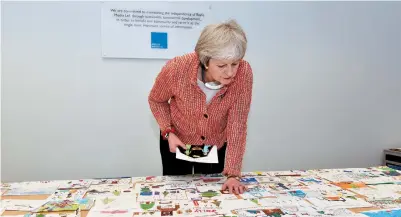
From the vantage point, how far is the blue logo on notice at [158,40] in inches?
96.0

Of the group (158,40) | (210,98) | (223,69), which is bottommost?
(210,98)

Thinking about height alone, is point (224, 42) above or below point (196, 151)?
above

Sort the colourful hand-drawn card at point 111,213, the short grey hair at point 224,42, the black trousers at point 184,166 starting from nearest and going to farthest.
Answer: the colourful hand-drawn card at point 111,213 < the short grey hair at point 224,42 < the black trousers at point 184,166

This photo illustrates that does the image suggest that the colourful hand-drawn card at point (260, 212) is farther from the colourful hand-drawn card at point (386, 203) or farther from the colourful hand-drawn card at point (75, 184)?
the colourful hand-drawn card at point (75, 184)

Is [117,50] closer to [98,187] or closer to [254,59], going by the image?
[254,59]

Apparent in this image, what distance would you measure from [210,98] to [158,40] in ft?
3.77

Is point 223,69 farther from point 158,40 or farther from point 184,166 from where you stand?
point 158,40

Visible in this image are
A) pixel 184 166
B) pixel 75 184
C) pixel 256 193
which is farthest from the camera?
pixel 184 166

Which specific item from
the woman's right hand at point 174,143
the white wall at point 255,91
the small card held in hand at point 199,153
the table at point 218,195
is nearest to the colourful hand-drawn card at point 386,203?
the table at point 218,195

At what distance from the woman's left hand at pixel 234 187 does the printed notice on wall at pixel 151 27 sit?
1.36 metres

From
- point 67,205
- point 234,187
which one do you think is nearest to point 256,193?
point 234,187

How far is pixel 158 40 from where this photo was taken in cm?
245

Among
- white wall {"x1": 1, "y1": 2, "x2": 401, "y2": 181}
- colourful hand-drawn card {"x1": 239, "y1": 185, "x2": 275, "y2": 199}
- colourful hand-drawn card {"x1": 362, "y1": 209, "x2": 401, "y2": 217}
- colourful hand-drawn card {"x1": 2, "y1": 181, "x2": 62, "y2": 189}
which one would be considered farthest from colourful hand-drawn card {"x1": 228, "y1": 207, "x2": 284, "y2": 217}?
white wall {"x1": 1, "y1": 2, "x2": 401, "y2": 181}

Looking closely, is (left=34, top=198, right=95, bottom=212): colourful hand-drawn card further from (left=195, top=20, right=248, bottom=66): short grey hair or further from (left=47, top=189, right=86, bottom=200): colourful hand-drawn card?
(left=195, top=20, right=248, bottom=66): short grey hair
